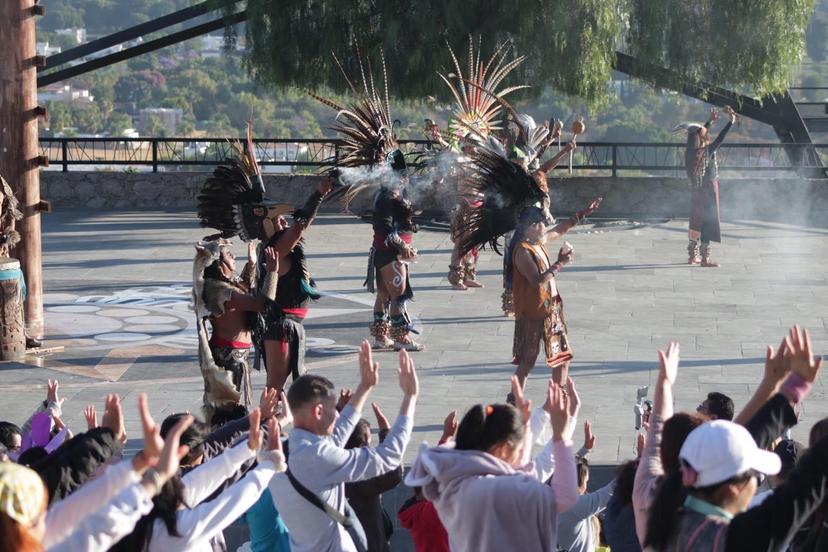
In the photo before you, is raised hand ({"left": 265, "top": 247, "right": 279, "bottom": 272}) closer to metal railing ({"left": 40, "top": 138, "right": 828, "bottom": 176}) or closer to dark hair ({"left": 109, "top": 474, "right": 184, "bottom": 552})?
dark hair ({"left": 109, "top": 474, "right": 184, "bottom": 552})

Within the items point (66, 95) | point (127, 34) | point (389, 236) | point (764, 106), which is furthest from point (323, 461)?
point (66, 95)

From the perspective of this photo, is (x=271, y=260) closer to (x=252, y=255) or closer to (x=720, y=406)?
(x=252, y=255)

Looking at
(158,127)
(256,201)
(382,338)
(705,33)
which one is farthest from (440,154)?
(158,127)

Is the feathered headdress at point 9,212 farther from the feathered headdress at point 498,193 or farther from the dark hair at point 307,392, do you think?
the dark hair at point 307,392

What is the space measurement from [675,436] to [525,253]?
4755 mm

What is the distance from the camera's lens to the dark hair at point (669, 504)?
3.85 metres

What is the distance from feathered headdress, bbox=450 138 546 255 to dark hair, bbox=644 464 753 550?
5355 millimetres

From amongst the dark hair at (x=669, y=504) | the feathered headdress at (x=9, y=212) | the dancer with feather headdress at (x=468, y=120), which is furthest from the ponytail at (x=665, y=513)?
the feathered headdress at (x=9, y=212)

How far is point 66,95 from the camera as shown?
68562mm

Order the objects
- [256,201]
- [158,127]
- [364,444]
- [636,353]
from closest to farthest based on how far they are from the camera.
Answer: [364,444], [256,201], [636,353], [158,127]

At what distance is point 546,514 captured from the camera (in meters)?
4.40

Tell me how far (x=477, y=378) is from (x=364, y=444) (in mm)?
4911

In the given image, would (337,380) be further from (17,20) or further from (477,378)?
(17,20)

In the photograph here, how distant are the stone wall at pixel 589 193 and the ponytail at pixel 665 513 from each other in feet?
53.0
